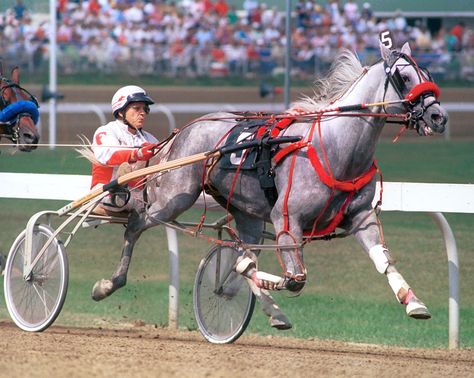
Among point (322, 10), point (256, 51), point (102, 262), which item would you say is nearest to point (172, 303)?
point (102, 262)

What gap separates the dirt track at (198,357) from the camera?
570 cm

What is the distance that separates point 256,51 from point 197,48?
4.31ft

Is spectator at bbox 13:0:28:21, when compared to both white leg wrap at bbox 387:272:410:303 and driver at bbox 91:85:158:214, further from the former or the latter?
white leg wrap at bbox 387:272:410:303

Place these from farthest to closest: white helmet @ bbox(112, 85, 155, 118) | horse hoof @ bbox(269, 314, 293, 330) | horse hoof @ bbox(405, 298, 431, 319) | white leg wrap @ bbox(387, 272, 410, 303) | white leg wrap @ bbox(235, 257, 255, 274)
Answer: white helmet @ bbox(112, 85, 155, 118)
white leg wrap @ bbox(235, 257, 255, 274)
horse hoof @ bbox(269, 314, 293, 330)
white leg wrap @ bbox(387, 272, 410, 303)
horse hoof @ bbox(405, 298, 431, 319)

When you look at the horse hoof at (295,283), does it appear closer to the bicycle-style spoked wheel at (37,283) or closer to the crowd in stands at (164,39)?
the bicycle-style spoked wheel at (37,283)

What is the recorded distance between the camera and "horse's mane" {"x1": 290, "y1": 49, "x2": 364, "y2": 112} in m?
6.81

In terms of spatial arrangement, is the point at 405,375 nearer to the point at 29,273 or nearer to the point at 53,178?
the point at 29,273

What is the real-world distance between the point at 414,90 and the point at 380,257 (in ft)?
2.97

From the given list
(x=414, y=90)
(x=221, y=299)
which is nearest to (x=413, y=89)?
(x=414, y=90)

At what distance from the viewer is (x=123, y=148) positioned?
745 cm

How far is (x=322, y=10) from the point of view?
626 inches

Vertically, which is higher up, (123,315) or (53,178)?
(53,178)

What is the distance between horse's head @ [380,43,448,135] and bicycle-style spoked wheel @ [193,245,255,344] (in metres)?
1.61

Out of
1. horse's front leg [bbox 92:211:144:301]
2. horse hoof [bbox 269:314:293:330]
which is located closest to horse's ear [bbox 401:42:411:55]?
horse hoof [bbox 269:314:293:330]
